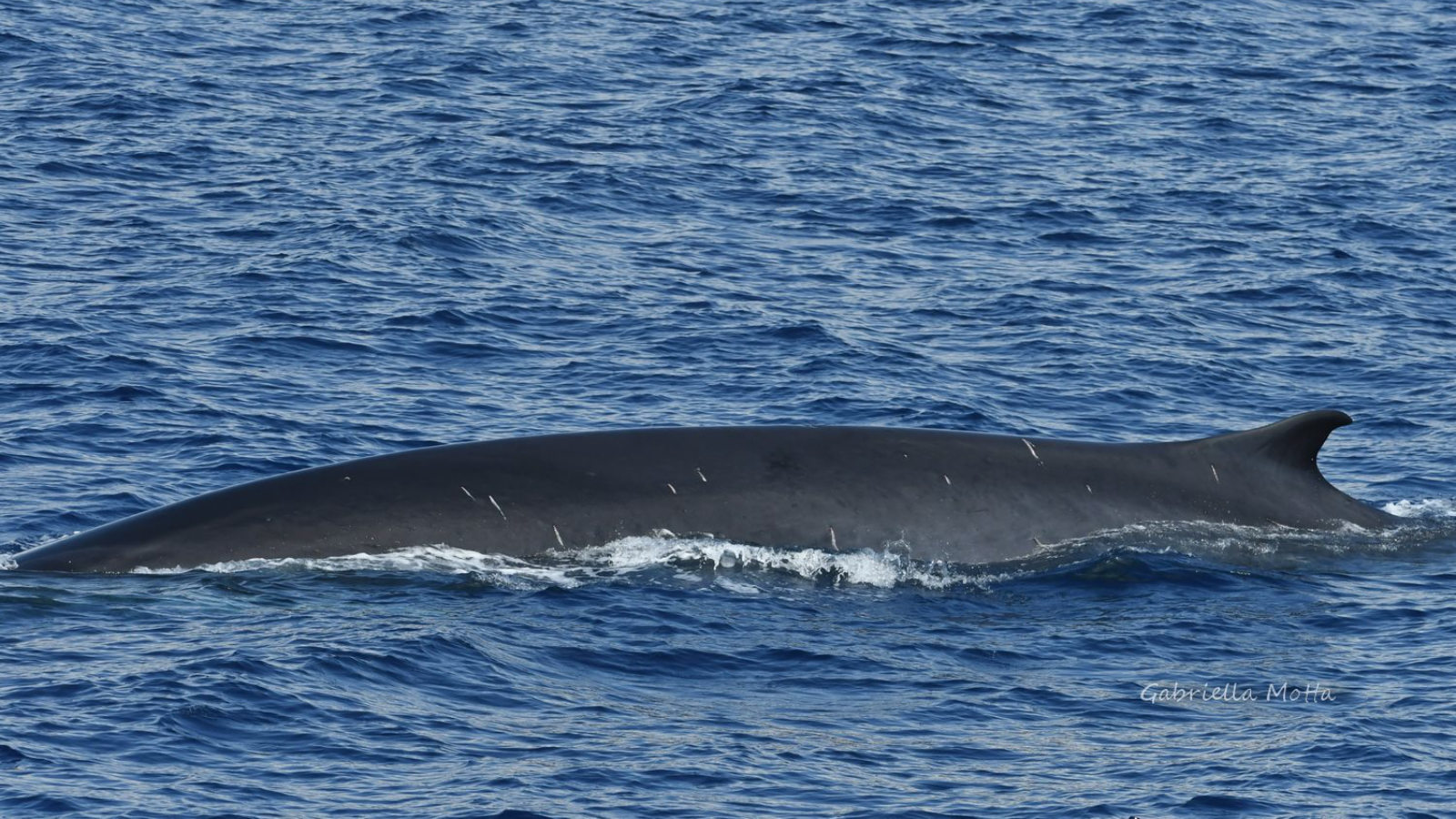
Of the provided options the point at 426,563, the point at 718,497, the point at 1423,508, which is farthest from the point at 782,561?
the point at 1423,508

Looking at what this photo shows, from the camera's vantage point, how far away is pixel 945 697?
15672mm

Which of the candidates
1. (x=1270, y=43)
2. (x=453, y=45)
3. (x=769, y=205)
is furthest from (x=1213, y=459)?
(x=1270, y=43)

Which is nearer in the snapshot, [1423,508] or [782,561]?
[782,561]


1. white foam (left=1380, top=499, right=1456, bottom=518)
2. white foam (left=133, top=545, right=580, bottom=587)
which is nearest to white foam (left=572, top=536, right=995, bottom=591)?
white foam (left=133, top=545, right=580, bottom=587)

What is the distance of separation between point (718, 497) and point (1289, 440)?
4.93 metres

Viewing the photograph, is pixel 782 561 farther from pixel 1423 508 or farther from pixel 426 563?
pixel 1423 508

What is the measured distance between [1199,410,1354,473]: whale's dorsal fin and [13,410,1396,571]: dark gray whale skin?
0.02 m

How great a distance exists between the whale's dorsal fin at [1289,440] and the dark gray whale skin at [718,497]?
0.07ft

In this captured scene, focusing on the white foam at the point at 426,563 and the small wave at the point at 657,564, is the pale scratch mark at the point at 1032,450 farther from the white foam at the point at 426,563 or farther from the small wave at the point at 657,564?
the white foam at the point at 426,563

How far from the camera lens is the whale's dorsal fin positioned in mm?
18109

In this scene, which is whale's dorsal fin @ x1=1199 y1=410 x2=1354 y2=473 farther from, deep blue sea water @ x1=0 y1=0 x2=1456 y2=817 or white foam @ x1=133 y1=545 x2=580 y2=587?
white foam @ x1=133 y1=545 x2=580 y2=587

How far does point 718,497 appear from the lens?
1711 cm

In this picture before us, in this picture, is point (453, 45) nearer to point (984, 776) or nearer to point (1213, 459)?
point (1213, 459)

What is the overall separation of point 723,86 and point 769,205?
33.0ft
